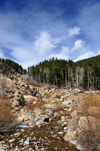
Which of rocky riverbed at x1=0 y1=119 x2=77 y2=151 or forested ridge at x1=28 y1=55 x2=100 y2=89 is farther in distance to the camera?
forested ridge at x1=28 y1=55 x2=100 y2=89

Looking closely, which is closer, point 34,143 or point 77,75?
point 34,143

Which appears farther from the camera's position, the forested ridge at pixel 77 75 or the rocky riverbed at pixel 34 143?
the forested ridge at pixel 77 75

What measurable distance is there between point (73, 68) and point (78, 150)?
4690cm

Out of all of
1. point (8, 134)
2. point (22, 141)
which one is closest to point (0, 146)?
point (22, 141)

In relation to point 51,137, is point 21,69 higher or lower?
higher

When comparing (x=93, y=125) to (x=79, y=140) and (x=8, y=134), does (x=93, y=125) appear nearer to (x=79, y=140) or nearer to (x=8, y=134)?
(x=79, y=140)

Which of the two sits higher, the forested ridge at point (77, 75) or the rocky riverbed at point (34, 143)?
the forested ridge at point (77, 75)

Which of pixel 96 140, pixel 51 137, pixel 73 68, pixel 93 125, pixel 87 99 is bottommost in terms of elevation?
pixel 51 137

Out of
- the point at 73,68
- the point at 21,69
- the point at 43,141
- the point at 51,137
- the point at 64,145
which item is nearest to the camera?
the point at 64,145

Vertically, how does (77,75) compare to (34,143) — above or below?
above

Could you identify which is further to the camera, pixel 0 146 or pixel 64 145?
pixel 64 145

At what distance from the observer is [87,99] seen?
7074mm

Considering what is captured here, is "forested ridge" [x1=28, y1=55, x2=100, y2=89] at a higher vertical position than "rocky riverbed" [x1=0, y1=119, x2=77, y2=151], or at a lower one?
higher

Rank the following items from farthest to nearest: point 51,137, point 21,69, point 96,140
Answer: point 21,69 → point 51,137 → point 96,140
